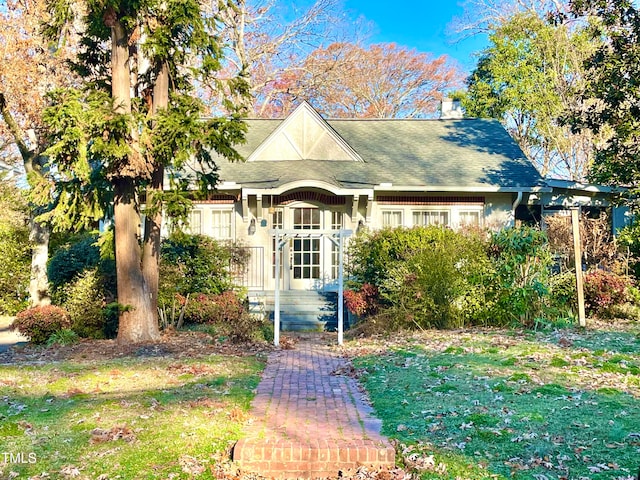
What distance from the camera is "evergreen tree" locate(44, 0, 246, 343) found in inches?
375

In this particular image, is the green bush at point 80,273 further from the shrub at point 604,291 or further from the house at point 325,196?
the shrub at point 604,291

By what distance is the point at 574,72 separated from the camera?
25.5 metres

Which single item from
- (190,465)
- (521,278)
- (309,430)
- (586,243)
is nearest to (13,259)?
(521,278)

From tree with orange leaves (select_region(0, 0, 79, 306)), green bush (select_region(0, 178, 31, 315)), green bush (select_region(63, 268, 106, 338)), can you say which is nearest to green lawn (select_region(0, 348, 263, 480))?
green bush (select_region(63, 268, 106, 338))

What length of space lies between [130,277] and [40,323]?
2286 millimetres

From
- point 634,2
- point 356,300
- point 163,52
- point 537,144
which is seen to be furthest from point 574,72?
point 163,52

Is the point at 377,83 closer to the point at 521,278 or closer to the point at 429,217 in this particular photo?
the point at 429,217

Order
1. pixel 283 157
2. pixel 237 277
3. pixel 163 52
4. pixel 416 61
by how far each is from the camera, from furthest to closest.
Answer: pixel 416 61 < pixel 283 157 < pixel 237 277 < pixel 163 52

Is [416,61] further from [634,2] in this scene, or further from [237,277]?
[237,277]

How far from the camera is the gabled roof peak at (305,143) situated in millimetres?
A: 16812

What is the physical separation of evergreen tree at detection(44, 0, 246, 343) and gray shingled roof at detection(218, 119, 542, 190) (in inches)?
161

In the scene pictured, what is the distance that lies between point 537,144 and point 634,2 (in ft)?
50.7

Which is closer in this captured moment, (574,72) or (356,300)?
(356,300)

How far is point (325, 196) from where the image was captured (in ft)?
51.9
